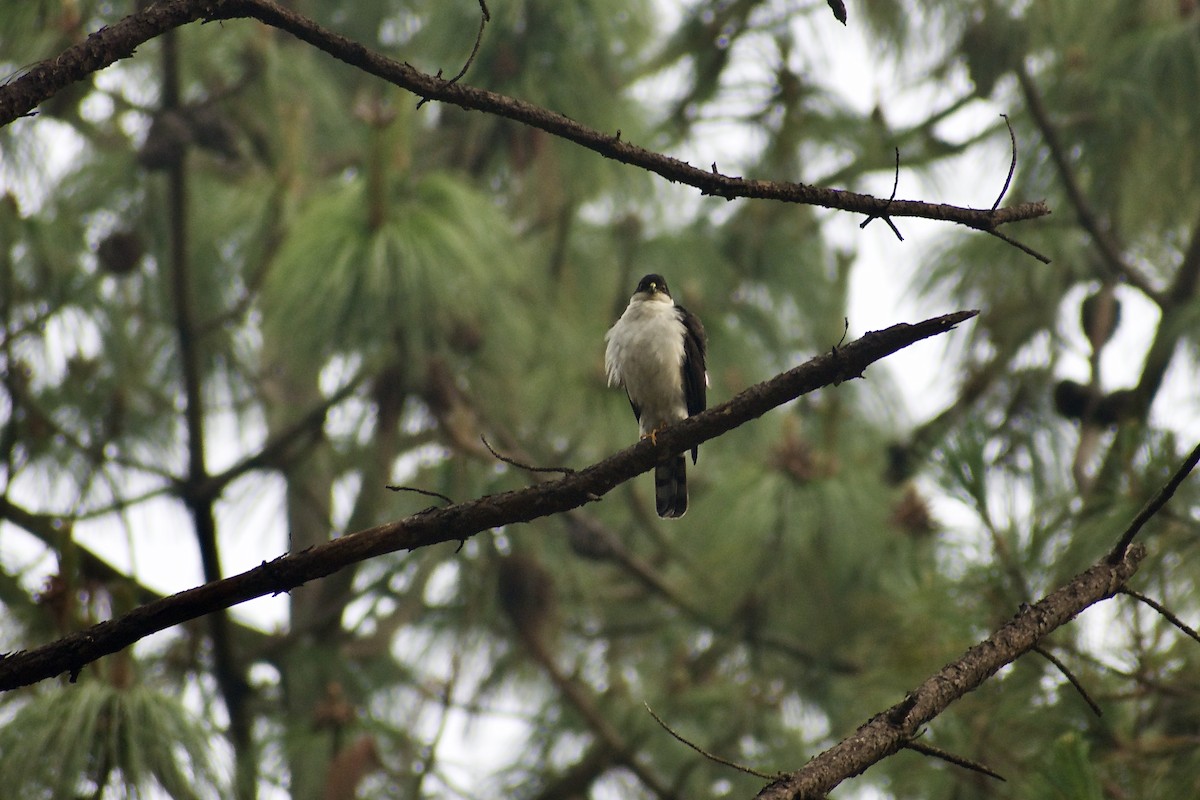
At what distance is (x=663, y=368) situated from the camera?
498cm

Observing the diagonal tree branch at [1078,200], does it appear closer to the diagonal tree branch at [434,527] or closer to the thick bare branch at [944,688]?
the thick bare branch at [944,688]

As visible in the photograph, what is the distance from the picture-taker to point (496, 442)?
219 inches

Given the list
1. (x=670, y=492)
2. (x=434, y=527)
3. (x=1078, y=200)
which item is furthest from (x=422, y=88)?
(x=1078, y=200)

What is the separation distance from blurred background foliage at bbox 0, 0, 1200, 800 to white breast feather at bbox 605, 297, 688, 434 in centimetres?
63

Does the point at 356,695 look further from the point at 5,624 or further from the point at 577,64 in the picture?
the point at 577,64

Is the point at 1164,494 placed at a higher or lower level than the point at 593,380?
lower

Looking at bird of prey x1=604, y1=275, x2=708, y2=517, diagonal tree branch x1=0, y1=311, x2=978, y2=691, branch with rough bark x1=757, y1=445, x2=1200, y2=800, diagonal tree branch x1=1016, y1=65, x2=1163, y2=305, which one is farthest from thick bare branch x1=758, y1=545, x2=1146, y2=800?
diagonal tree branch x1=1016, y1=65, x2=1163, y2=305

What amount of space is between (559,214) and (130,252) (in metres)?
2.17

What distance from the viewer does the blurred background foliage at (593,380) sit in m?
4.32

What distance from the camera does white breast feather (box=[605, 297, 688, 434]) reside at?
4.96 metres

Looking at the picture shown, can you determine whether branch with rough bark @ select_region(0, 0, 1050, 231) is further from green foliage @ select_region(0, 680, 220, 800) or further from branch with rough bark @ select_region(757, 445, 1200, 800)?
green foliage @ select_region(0, 680, 220, 800)

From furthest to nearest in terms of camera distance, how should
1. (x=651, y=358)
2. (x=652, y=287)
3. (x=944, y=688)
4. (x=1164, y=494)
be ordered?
(x=652, y=287) < (x=651, y=358) < (x=944, y=688) < (x=1164, y=494)

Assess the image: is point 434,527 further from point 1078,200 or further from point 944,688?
point 1078,200

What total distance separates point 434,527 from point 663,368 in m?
2.48
